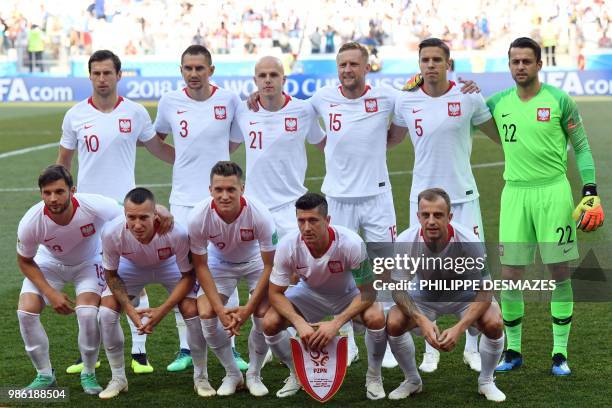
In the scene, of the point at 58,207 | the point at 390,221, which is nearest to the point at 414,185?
the point at 390,221

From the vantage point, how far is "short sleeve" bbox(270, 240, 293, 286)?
22.0 feet

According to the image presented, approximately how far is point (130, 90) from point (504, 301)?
22.6 metres

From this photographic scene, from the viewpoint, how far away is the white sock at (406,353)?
6.70 m

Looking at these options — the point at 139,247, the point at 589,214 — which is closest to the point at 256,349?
the point at 139,247

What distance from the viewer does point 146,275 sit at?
7188mm

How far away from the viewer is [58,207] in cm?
679

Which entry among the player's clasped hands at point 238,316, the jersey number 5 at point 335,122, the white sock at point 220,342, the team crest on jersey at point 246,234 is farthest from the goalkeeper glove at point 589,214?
the white sock at point 220,342

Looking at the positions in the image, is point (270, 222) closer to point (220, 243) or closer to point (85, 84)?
point (220, 243)

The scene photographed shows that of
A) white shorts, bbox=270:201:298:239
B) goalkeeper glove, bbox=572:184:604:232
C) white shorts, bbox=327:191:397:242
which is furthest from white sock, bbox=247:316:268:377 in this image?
goalkeeper glove, bbox=572:184:604:232

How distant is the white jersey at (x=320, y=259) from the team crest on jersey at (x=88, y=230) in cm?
134

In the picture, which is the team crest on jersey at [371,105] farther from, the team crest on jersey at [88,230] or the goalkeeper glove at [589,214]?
the team crest on jersey at [88,230]

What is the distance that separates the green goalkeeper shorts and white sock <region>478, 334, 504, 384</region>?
879mm

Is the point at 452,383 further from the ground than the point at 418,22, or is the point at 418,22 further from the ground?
the point at 418,22

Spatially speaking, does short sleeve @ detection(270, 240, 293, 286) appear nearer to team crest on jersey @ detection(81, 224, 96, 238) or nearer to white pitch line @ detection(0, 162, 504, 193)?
team crest on jersey @ detection(81, 224, 96, 238)
